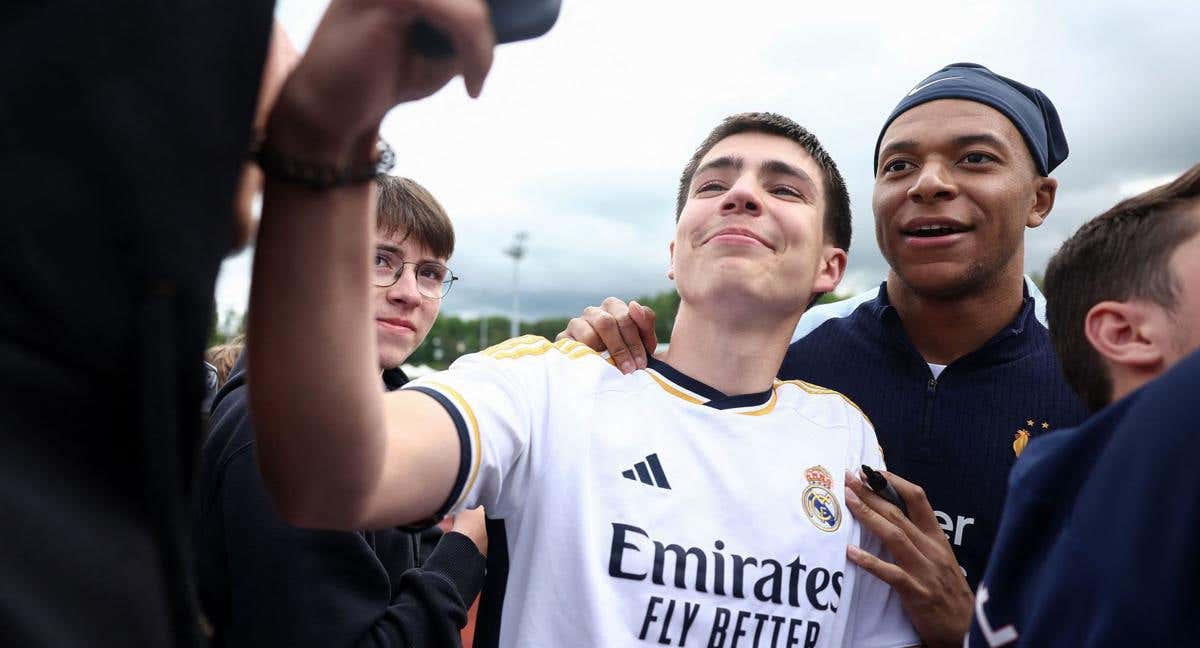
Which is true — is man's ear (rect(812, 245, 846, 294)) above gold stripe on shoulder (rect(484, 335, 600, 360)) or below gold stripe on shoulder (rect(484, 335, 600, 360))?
above

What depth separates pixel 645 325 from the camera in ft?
8.09

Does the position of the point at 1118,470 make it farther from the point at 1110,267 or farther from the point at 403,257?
the point at 403,257

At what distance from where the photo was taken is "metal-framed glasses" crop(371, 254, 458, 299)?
2.88m

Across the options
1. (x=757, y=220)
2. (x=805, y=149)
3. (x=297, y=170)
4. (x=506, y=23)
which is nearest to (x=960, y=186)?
(x=805, y=149)

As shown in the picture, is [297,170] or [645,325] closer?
[297,170]

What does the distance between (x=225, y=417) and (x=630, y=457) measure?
1048mm

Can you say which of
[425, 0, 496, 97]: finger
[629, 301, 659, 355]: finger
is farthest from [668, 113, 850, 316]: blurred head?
[425, 0, 496, 97]: finger

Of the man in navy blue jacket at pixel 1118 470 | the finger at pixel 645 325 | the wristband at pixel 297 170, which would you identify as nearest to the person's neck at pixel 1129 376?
the man in navy blue jacket at pixel 1118 470

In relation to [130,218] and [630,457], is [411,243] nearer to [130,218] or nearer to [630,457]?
[630,457]

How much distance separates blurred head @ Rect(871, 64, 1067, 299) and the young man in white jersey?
0.83 feet

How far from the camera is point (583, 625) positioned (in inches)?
70.2

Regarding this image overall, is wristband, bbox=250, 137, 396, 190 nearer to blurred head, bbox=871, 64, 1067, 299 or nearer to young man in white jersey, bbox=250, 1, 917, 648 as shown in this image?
young man in white jersey, bbox=250, 1, 917, 648

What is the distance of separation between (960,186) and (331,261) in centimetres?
246

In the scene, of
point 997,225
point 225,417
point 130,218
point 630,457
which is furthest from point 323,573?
point 997,225
